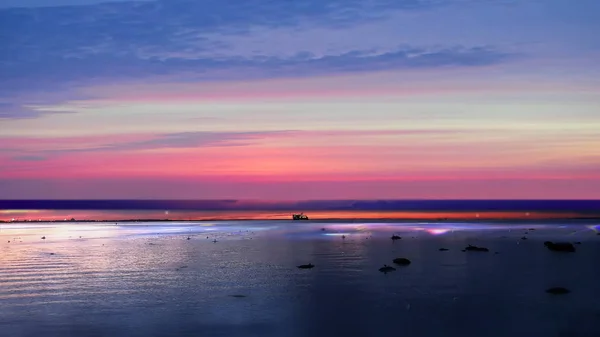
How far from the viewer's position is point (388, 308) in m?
29.5

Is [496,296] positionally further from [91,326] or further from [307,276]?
[91,326]

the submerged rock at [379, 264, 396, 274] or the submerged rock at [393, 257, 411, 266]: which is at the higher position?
the submerged rock at [393, 257, 411, 266]

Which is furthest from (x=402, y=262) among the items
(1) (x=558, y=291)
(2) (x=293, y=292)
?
(2) (x=293, y=292)

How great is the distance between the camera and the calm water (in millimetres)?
25891

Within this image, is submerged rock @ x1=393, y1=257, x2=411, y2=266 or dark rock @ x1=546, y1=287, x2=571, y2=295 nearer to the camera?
dark rock @ x1=546, y1=287, x2=571, y2=295

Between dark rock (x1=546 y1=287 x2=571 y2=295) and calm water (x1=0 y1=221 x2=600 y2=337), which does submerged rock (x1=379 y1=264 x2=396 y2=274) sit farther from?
dark rock (x1=546 y1=287 x2=571 y2=295)

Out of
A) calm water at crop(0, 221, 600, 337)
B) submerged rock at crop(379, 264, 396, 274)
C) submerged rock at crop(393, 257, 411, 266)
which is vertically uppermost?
submerged rock at crop(393, 257, 411, 266)

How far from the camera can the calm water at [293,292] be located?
25.9m

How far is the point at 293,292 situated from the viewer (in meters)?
34.1

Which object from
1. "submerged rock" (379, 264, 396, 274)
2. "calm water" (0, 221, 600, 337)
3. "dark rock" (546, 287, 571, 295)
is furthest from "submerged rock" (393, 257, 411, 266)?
"dark rock" (546, 287, 571, 295)

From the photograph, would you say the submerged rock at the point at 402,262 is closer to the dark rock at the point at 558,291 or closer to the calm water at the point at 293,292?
the calm water at the point at 293,292

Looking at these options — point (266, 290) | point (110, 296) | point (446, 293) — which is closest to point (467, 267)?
point (446, 293)

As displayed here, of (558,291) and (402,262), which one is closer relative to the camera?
(558,291)

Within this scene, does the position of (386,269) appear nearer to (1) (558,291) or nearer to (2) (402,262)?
(2) (402,262)
